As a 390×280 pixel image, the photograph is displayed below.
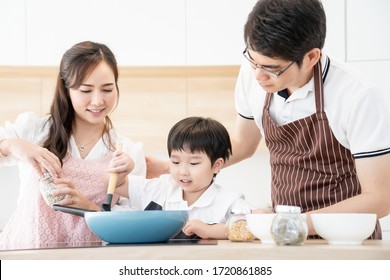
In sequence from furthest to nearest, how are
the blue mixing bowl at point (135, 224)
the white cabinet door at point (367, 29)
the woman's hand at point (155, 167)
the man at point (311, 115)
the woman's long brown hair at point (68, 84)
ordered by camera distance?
the white cabinet door at point (367, 29) < the woman's hand at point (155, 167) < the woman's long brown hair at point (68, 84) < the man at point (311, 115) < the blue mixing bowl at point (135, 224)

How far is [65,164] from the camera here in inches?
92.4

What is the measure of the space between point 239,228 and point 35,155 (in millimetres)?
720

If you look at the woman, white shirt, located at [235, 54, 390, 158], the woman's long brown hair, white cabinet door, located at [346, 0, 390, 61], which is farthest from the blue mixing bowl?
white cabinet door, located at [346, 0, 390, 61]

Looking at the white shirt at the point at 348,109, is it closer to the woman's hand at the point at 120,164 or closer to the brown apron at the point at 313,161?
the brown apron at the point at 313,161

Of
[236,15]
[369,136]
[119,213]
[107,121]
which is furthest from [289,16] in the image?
[236,15]

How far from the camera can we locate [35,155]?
2.17 meters

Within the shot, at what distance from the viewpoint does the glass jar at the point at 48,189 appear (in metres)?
2.12

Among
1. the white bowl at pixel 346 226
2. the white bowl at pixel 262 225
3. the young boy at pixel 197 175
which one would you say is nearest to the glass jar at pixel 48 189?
the young boy at pixel 197 175

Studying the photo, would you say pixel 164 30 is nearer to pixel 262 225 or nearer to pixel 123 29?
pixel 123 29

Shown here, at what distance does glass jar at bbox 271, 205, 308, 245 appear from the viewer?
160 cm

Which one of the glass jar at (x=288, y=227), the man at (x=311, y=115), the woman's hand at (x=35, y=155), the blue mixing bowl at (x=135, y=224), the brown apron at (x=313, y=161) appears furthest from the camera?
the woman's hand at (x=35, y=155)

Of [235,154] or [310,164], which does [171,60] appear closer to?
[235,154]

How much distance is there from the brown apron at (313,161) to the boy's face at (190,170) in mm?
221
